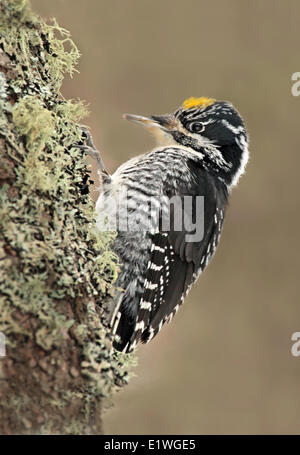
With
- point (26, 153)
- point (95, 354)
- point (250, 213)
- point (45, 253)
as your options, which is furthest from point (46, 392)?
point (250, 213)

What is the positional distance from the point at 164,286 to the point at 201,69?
2.85 metres

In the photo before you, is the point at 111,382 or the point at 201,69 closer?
the point at 111,382

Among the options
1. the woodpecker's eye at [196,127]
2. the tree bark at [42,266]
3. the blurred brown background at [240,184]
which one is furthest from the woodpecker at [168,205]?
the blurred brown background at [240,184]

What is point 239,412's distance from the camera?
516 cm

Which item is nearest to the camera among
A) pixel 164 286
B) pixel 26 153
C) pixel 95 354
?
pixel 95 354

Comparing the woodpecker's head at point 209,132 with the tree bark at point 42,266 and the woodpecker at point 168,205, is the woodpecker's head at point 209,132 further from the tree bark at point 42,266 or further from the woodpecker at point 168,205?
the tree bark at point 42,266

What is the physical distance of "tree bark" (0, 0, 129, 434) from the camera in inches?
68.8

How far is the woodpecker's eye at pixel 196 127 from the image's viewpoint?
11.3ft

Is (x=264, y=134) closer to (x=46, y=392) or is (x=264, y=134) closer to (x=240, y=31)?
(x=240, y=31)

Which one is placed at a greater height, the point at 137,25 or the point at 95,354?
the point at 137,25

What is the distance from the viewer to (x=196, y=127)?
3.44 metres

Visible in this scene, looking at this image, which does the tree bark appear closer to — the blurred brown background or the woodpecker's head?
the woodpecker's head

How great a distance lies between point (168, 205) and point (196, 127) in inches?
23.1

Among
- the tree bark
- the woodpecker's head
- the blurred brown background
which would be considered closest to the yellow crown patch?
the woodpecker's head
